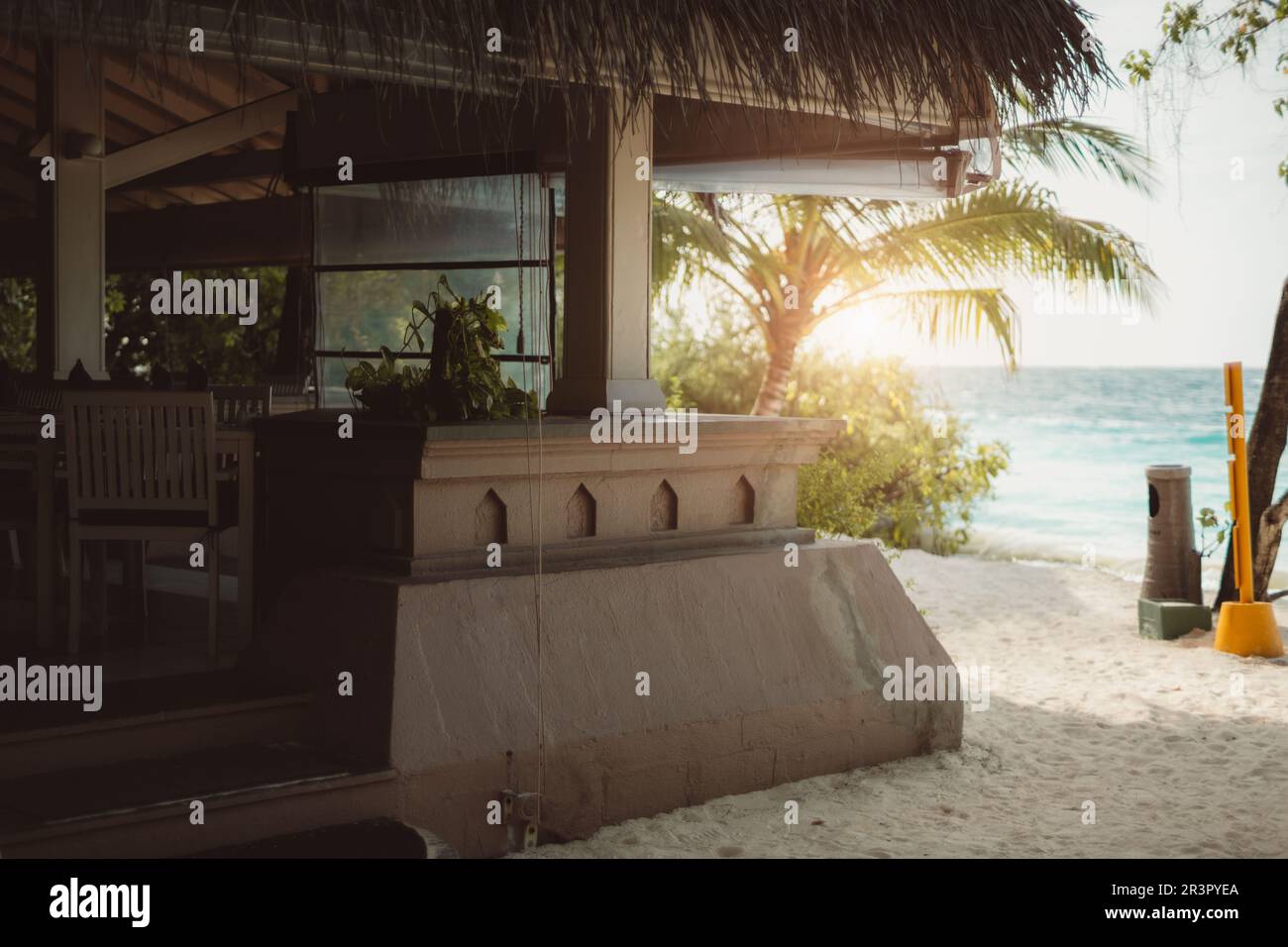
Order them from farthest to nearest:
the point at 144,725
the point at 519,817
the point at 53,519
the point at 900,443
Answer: the point at 900,443 → the point at 53,519 → the point at 519,817 → the point at 144,725

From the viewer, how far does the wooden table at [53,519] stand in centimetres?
513

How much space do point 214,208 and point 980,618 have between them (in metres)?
7.34

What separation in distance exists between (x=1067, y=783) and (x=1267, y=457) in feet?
14.4

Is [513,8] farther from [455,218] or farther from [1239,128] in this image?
[1239,128]

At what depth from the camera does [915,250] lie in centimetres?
1196

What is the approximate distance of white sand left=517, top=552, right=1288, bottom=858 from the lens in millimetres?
4781

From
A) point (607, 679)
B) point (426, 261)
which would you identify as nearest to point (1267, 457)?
point (426, 261)

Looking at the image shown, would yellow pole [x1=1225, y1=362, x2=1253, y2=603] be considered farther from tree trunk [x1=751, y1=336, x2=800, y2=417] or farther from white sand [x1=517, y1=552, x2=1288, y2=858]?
tree trunk [x1=751, y1=336, x2=800, y2=417]

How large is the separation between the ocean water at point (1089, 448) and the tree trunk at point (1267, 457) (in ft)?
17.8

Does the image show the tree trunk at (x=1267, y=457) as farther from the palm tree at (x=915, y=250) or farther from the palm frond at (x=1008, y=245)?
the palm tree at (x=915, y=250)

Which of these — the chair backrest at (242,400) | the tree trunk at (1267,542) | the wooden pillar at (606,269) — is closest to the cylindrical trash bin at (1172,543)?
the tree trunk at (1267,542)

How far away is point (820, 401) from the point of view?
47.0ft

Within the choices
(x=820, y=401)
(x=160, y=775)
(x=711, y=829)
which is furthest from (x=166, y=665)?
(x=820, y=401)

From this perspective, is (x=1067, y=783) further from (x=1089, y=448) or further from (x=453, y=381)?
(x=1089, y=448)
